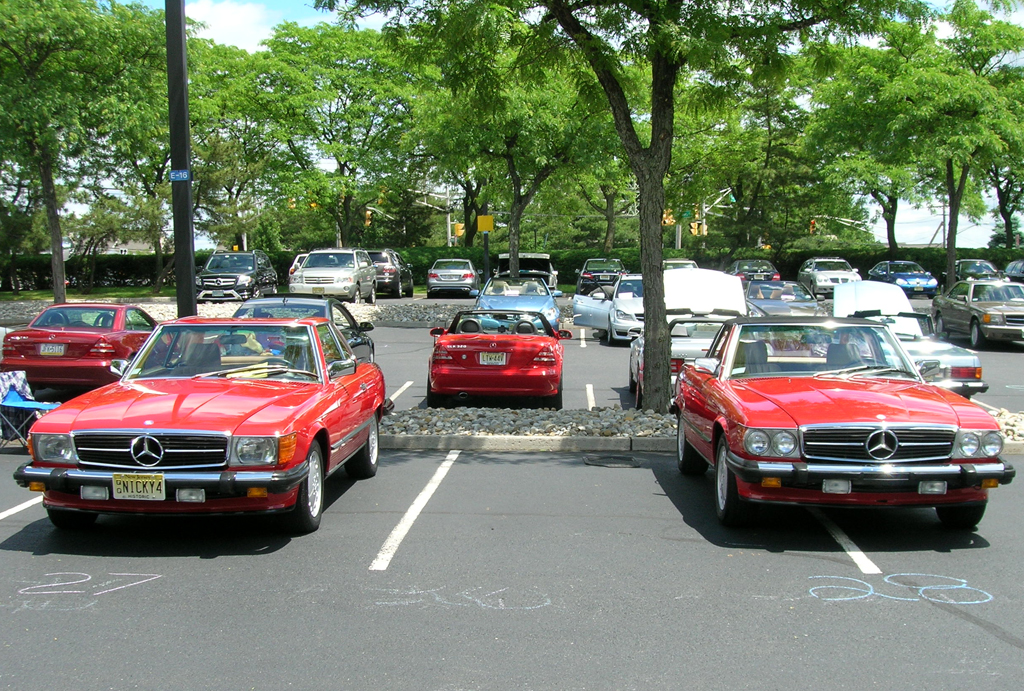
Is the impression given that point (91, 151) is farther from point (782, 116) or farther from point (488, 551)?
point (782, 116)

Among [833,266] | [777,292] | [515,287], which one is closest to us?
[777,292]

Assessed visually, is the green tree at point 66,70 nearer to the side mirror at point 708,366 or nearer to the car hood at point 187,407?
the car hood at point 187,407

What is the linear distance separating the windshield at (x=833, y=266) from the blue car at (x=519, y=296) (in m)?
19.7

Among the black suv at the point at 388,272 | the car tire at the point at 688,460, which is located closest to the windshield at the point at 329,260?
the black suv at the point at 388,272

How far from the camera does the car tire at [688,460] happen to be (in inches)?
334

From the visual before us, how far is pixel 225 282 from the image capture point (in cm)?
3059

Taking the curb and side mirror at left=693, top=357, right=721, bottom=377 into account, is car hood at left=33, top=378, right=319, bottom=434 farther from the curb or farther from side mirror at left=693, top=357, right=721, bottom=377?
side mirror at left=693, top=357, right=721, bottom=377

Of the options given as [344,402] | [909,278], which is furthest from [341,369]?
[909,278]

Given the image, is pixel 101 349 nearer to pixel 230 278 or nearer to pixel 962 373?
pixel 962 373

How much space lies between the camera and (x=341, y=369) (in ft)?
25.8

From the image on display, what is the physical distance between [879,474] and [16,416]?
8408 mm

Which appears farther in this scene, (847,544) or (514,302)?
(514,302)

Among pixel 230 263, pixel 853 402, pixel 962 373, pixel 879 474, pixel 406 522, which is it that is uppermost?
pixel 230 263

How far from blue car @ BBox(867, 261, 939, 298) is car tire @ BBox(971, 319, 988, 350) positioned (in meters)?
18.0
